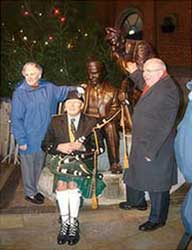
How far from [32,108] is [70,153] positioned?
86 centimetres

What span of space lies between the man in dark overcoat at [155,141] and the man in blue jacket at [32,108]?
991 millimetres

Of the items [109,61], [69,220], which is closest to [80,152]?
[69,220]

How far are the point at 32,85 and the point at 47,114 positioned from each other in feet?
1.15

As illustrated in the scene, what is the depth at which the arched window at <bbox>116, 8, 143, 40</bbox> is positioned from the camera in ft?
39.4

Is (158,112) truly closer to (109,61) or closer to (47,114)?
(47,114)

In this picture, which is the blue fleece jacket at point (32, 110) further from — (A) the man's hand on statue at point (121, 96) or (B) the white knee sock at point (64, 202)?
(B) the white knee sock at point (64, 202)

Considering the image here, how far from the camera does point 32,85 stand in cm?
475

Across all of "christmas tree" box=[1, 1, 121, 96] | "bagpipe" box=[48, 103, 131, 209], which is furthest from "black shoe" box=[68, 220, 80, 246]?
"christmas tree" box=[1, 1, 121, 96]

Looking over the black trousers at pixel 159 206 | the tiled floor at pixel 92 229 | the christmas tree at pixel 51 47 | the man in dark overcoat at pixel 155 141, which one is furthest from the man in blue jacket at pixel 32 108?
the christmas tree at pixel 51 47

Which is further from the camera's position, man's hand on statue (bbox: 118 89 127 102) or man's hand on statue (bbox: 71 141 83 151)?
man's hand on statue (bbox: 118 89 127 102)

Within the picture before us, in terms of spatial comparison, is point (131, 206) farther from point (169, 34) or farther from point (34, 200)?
point (169, 34)

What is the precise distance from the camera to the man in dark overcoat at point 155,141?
4074mm

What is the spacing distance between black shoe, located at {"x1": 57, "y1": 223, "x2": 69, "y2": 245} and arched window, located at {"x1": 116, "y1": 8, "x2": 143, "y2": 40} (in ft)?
27.5

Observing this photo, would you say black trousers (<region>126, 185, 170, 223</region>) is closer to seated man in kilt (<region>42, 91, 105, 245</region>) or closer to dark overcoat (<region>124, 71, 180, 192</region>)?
dark overcoat (<region>124, 71, 180, 192</region>)
